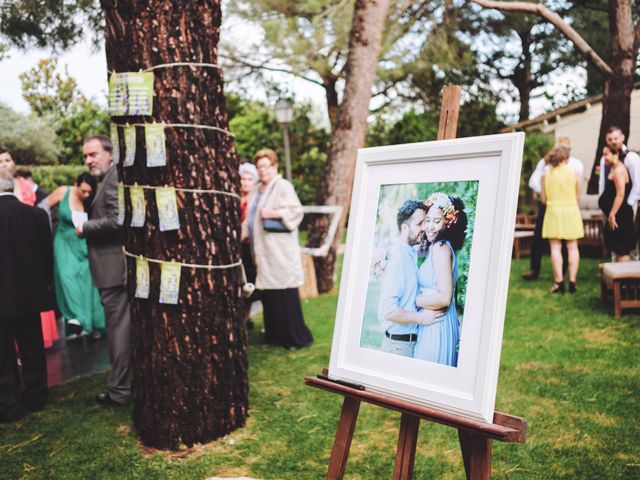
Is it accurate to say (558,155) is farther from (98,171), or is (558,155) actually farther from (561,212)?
(98,171)

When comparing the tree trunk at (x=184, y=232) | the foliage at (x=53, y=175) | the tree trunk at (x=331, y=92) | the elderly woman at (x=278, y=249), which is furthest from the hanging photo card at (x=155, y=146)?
the tree trunk at (x=331, y=92)

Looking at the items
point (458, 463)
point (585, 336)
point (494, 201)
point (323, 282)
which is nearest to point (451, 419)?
point (494, 201)

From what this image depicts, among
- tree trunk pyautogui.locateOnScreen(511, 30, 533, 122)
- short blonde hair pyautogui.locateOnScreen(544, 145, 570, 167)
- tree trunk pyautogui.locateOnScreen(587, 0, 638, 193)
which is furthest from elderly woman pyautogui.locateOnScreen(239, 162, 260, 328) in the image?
tree trunk pyautogui.locateOnScreen(511, 30, 533, 122)

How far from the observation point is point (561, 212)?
6.77 metres

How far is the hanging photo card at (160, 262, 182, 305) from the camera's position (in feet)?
10.8

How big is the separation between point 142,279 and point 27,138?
5181mm

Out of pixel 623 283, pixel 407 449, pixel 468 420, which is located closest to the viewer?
pixel 468 420

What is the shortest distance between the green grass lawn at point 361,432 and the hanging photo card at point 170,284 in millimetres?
893

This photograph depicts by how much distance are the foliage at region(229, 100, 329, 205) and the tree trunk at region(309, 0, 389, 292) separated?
919cm

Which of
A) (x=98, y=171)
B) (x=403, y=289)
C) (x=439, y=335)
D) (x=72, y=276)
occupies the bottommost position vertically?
(x=72, y=276)

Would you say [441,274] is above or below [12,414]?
above

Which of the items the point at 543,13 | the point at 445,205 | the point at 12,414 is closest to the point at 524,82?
the point at 543,13

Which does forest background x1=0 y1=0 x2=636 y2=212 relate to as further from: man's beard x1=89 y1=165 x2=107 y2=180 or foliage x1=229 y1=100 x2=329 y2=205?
man's beard x1=89 y1=165 x2=107 y2=180

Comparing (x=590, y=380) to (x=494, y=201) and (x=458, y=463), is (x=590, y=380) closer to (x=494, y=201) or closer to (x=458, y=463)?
(x=458, y=463)
